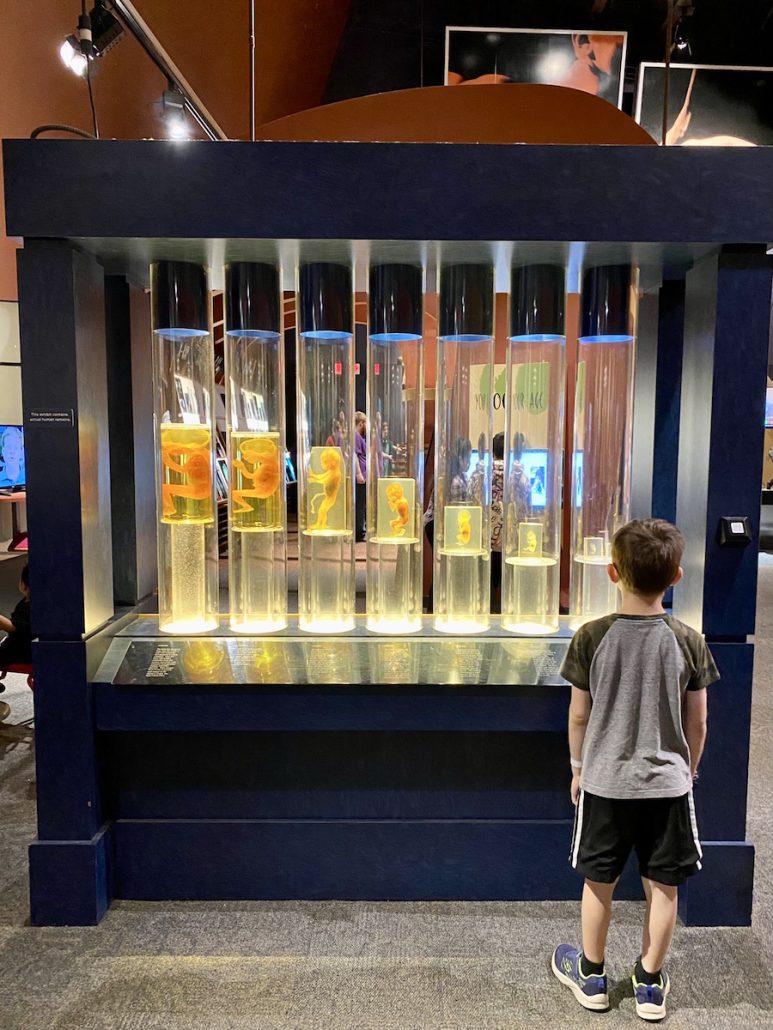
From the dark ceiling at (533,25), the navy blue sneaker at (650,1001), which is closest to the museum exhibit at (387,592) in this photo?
the navy blue sneaker at (650,1001)

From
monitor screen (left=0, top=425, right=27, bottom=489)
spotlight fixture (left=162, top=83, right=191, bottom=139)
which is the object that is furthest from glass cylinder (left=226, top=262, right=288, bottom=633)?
monitor screen (left=0, top=425, right=27, bottom=489)

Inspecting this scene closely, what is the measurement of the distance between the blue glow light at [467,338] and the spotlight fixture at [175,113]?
3.57 m

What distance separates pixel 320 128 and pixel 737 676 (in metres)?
2.75

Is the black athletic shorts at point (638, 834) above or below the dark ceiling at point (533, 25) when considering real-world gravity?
below

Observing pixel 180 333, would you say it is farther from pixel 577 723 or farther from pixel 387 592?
pixel 577 723

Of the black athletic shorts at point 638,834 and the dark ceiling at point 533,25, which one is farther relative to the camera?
the dark ceiling at point 533,25

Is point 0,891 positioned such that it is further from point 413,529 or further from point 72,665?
point 413,529

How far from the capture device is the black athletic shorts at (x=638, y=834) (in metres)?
1.62

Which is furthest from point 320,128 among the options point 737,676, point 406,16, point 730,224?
point 406,16

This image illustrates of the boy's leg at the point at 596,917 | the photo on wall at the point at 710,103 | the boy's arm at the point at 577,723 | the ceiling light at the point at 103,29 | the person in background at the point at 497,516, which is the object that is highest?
the photo on wall at the point at 710,103

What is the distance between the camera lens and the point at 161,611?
228cm

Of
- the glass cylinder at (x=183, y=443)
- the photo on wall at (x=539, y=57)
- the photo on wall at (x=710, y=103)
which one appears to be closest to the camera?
the glass cylinder at (x=183, y=443)

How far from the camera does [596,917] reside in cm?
167

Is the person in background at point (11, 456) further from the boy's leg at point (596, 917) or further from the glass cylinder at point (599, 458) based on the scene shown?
the boy's leg at point (596, 917)
